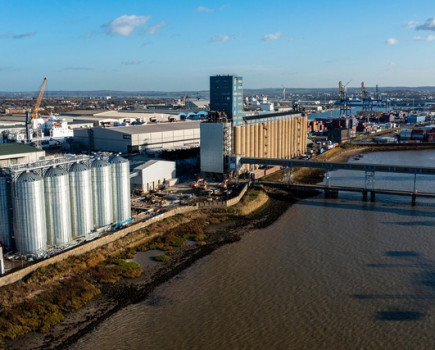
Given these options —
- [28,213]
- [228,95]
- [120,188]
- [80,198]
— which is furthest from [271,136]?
[28,213]

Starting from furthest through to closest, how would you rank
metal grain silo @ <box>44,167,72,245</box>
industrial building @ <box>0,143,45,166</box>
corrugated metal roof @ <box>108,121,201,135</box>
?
corrugated metal roof @ <box>108,121,201,135</box> → industrial building @ <box>0,143,45,166</box> → metal grain silo @ <box>44,167,72,245</box>

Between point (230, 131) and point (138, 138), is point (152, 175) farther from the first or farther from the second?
point (138, 138)

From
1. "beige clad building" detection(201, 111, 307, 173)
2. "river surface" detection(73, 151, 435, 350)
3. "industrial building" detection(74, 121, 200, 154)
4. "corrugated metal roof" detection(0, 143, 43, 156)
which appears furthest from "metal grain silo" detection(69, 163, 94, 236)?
"industrial building" detection(74, 121, 200, 154)

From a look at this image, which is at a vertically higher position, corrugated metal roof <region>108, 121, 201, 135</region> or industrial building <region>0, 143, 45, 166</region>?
corrugated metal roof <region>108, 121, 201, 135</region>

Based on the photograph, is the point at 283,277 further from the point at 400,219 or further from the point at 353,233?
the point at 400,219

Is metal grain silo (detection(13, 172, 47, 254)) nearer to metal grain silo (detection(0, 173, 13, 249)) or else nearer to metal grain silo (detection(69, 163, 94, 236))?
metal grain silo (detection(0, 173, 13, 249))

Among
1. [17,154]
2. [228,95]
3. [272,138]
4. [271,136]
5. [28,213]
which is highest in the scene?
[228,95]

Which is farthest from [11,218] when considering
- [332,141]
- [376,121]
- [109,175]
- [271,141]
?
[376,121]
